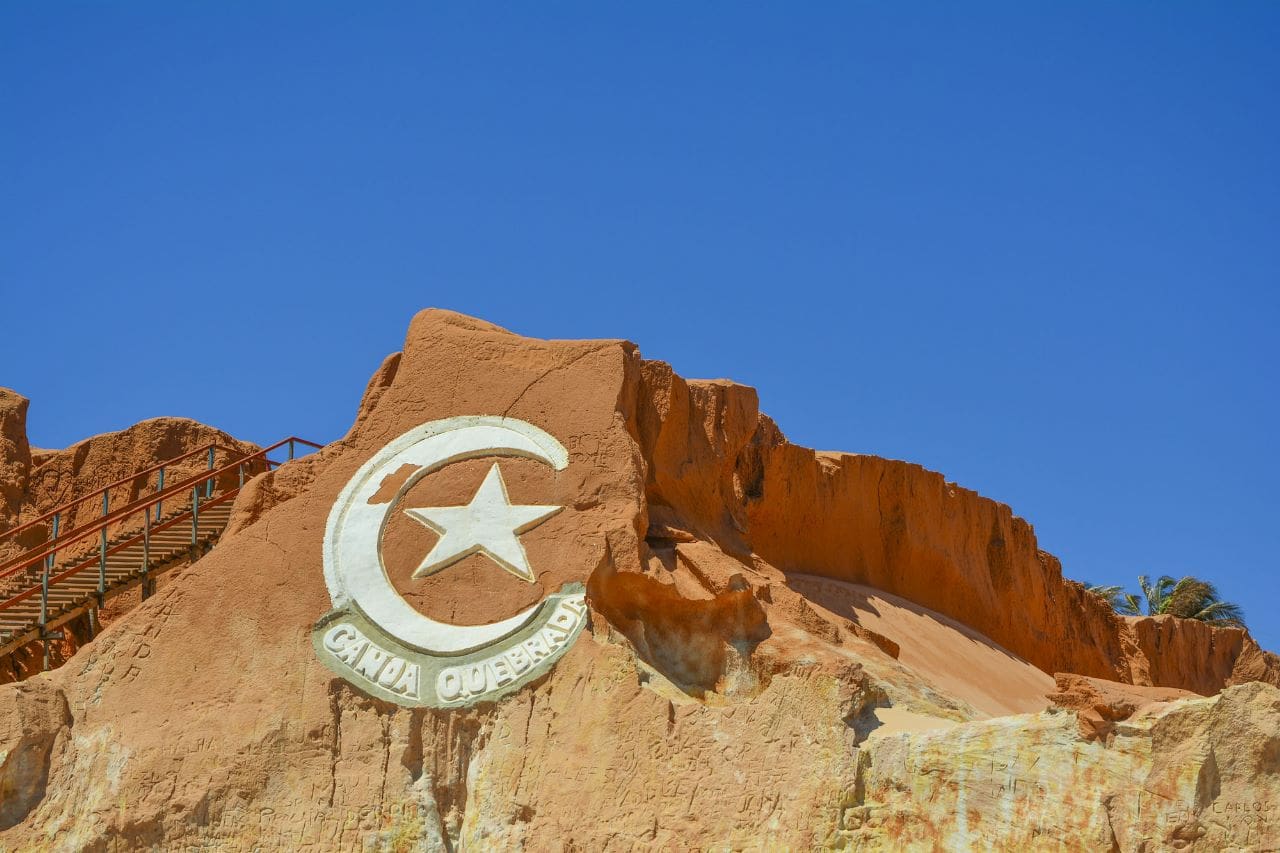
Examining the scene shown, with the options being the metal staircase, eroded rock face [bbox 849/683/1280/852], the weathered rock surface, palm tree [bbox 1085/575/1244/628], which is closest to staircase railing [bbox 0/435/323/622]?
the metal staircase

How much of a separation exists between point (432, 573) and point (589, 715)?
7.06 ft

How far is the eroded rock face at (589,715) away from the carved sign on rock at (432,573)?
124mm

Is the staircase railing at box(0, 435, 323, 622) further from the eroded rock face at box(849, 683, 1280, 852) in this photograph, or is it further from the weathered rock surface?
the eroded rock face at box(849, 683, 1280, 852)

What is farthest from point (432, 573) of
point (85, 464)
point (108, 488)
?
point (85, 464)

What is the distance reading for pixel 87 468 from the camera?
24188 mm

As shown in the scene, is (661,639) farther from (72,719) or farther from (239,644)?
(72,719)

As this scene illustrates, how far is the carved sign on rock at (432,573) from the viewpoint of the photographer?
16359 mm

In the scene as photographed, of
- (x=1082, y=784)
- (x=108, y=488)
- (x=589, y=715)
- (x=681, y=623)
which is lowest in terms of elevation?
(x=1082, y=784)

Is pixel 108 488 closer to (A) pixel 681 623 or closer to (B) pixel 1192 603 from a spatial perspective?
(A) pixel 681 623

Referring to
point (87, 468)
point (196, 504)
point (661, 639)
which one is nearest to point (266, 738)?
point (661, 639)

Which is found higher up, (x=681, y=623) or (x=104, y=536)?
(x=104, y=536)

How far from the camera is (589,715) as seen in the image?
15828 millimetres

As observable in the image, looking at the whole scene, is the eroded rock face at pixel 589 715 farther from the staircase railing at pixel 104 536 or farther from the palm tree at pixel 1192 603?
the palm tree at pixel 1192 603

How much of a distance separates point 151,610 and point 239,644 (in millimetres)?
950
